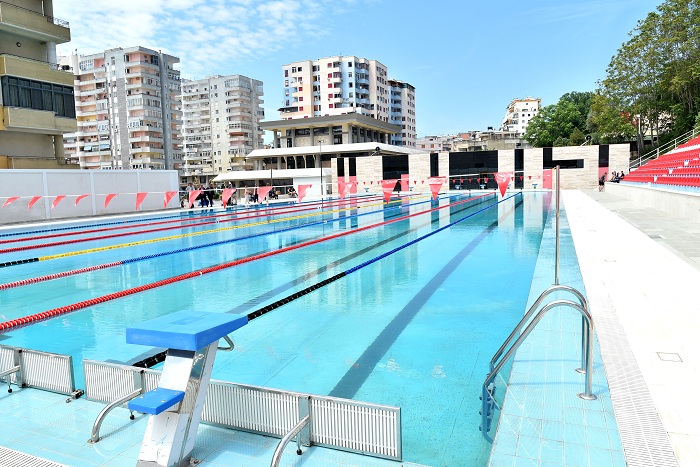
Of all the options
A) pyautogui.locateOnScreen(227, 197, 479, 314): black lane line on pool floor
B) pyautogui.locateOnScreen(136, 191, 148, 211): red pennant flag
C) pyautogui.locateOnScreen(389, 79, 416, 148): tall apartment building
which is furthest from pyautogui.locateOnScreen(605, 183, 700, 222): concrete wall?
pyautogui.locateOnScreen(389, 79, 416, 148): tall apartment building

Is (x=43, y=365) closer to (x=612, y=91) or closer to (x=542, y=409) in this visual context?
(x=542, y=409)

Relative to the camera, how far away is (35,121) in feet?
80.1

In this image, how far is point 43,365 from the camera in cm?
341

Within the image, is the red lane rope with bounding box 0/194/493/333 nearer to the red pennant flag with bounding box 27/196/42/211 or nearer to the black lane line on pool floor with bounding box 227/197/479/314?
the black lane line on pool floor with bounding box 227/197/479/314

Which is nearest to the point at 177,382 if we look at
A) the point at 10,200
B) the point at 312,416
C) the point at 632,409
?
the point at 312,416

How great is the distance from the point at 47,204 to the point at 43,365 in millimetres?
20106

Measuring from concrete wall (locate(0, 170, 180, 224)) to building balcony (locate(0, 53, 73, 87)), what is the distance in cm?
664

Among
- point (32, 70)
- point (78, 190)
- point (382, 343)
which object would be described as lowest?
point (382, 343)

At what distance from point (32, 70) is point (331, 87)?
57510mm

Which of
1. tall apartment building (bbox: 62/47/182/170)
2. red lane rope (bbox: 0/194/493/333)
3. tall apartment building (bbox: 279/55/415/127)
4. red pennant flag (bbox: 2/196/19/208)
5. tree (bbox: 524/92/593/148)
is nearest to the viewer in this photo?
red lane rope (bbox: 0/194/493/333)

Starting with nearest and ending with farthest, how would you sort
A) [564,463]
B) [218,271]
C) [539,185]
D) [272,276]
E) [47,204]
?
[564,463] → [272,276] → [218,271] → [47,204] → [539,185]

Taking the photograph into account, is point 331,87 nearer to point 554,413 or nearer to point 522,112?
point 522,112

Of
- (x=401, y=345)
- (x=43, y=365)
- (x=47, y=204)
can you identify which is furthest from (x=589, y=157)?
(x=43, y=365)

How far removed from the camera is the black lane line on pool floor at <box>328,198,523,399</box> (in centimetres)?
373
